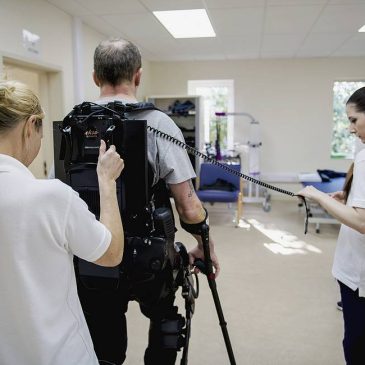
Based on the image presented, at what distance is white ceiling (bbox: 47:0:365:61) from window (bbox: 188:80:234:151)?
0.58 m

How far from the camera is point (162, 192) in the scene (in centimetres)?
136

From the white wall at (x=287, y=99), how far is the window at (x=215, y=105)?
128 mm

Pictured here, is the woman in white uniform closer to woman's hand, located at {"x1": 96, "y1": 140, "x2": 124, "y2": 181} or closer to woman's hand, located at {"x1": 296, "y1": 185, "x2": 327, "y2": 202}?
woman's hand, located at {"x1": 296, "y1": 185, "x2": 327, "y2": 202}

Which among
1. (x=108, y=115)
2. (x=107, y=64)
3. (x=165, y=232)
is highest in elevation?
(x=107, y=64)

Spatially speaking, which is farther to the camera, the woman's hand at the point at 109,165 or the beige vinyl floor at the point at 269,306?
the beige vinyl floor at the point at 269,306

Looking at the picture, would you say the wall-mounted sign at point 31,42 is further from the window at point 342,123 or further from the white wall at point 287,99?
the window at point 342,123

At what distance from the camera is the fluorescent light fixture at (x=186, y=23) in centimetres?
371

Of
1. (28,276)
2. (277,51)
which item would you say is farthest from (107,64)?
(277,51)

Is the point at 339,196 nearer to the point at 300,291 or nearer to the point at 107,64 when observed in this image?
the point at 107,64

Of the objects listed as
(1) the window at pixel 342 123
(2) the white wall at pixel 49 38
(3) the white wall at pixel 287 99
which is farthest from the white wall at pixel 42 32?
(1) the window at pixel 342 123

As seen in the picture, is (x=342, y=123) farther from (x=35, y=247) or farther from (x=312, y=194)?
(x=35, y=247)

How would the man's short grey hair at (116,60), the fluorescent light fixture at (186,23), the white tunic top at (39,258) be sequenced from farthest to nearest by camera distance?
the fluorescent light fixture at (186,23), the man's short grey hair at (116,60), the white tunic top at (39,258)

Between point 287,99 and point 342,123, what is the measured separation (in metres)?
1.08

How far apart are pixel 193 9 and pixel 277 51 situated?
8.17 feet
